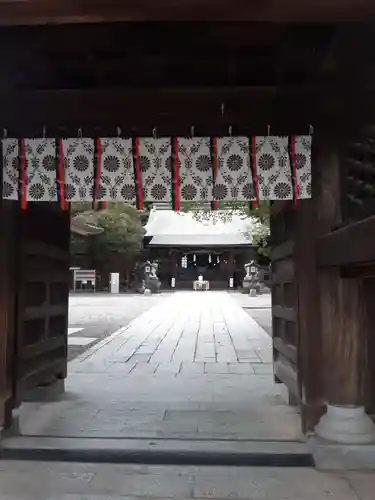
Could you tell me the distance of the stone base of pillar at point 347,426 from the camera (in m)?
3.45

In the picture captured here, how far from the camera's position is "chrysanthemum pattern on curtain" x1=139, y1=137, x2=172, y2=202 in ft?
12.3

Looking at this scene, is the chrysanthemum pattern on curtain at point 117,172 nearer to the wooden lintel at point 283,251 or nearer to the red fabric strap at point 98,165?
the red fabric strap at point 98,165

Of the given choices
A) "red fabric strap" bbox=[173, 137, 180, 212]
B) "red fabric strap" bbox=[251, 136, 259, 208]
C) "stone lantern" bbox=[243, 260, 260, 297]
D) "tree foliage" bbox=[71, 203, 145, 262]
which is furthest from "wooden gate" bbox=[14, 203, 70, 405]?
"tree foliage" bbox=[71, 203, 145, 262]

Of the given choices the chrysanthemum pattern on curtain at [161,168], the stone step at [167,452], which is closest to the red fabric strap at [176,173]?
the chrysanthemum pattern on curtain at [161,168]

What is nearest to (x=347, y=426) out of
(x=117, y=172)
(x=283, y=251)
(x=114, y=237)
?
(x=283, y=251)

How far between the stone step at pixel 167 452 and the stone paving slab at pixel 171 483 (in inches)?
3.0

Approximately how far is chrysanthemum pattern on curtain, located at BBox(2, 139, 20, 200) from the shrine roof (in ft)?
108

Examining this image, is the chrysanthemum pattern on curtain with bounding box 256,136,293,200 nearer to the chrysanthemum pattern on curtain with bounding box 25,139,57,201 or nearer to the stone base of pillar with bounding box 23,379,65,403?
the chrysanthemum pattern on curtain with bounding box 25,139,57,201

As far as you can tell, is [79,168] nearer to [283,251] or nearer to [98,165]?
[98,165]

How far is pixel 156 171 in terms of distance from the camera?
3.76 m

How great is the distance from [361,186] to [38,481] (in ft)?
9.71

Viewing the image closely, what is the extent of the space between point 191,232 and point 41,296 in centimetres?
3644

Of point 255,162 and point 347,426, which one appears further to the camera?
point 255,162

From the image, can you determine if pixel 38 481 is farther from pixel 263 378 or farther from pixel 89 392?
pixel 263 378
